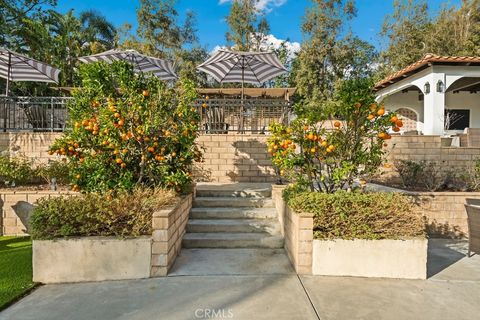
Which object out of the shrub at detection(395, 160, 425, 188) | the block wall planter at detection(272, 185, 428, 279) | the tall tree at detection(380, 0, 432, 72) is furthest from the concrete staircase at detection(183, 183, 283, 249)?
the tall tree at detection(380, 0, 432, 72)

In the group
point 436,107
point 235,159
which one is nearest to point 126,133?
point 235,159

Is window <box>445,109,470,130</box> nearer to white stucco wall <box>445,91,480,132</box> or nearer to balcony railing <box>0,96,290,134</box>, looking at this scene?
white stucco wall <box>445,91,480,132</box>

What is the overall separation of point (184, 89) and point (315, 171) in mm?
2599

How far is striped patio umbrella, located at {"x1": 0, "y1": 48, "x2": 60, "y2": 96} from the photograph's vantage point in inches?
358

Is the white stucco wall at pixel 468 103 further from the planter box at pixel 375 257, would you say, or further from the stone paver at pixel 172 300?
the stone paver at pixel 172 300

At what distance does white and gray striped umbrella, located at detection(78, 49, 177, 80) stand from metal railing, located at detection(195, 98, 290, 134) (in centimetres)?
243

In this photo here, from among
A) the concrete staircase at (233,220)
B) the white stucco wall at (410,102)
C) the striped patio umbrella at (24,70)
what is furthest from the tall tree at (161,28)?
the concrete staircase at (233,220)

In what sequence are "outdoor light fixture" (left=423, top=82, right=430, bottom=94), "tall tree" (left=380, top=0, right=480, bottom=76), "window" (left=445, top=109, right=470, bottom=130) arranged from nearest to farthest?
"outdoor light fixture" (left=423, top=82, right=430, bottom=94), "window" (left=445, top=109, right=470, bottom=130), "tall tree" (left=380, top=0, right=480, bottom=76)

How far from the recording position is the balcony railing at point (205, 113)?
8.06m

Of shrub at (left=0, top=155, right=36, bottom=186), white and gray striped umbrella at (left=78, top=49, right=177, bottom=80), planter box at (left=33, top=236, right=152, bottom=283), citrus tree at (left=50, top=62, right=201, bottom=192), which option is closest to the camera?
planter box at (left=33, top=236, right=152, bottom=283)

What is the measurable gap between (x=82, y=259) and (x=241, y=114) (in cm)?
556

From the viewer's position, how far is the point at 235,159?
7.66 metres

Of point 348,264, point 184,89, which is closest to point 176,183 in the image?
point 184,89

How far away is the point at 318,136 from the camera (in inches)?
173
